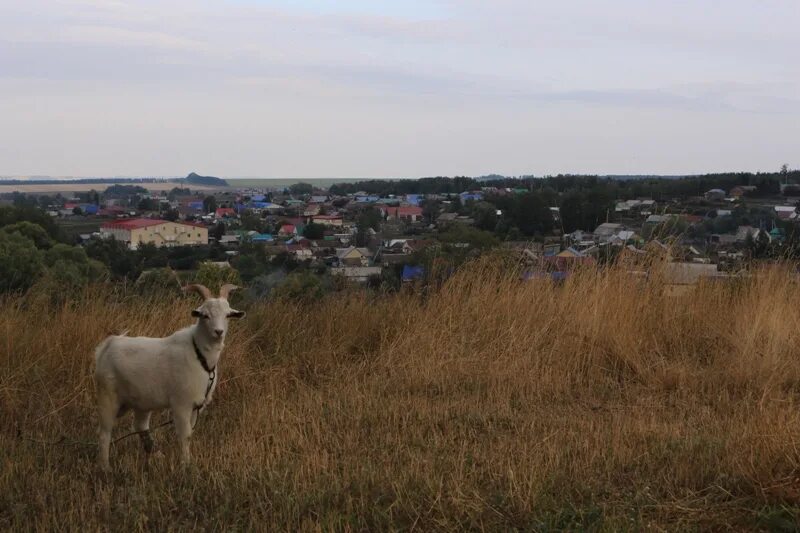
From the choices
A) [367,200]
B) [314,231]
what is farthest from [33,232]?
[367,200]

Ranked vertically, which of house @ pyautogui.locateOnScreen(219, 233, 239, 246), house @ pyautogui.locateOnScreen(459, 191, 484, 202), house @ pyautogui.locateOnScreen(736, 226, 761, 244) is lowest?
house @ pyautogui.locateOnScreen(219, 233, 239, 246)

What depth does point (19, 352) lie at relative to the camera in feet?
21.7

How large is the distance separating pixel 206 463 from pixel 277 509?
2.89 feet

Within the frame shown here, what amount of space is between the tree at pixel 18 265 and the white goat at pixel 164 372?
5291mm

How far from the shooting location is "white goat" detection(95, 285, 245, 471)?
470 cm

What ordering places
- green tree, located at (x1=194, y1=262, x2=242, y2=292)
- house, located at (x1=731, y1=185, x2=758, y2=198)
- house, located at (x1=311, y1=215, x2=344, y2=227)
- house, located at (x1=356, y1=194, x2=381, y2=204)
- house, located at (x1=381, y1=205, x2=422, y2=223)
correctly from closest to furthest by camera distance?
green tree, located at (x1=194, y1=262, x2=242, y2=292)
house, located at (x1=731, y1=185, x2=758, y2=198)
house, located at (x1=381, y1=205, x2=422, y2=223)
house, located at (x1=311, y1=215, x2=344, y2=227)
house, located at (x1=356, y1=194, x2=381, y2=204)

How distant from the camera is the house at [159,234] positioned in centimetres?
2000

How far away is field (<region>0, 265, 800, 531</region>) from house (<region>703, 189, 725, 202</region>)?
9.53 meters

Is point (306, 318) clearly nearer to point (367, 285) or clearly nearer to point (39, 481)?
point (367, 285)

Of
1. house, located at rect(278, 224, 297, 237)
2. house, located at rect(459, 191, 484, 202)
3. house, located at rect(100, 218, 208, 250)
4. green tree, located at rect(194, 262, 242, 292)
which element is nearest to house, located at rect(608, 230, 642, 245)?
green tree, located at rect(194, 262, 242, 292)

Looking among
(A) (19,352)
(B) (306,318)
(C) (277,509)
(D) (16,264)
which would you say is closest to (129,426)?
(A) (19,352)

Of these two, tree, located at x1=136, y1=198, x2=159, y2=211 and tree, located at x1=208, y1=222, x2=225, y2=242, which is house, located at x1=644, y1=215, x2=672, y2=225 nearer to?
tree, located at x1=208, y1=222, x2=225, y2=242

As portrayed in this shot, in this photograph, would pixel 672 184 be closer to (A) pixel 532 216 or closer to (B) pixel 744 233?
(A) pixel 532 216

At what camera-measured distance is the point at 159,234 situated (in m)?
21.5
